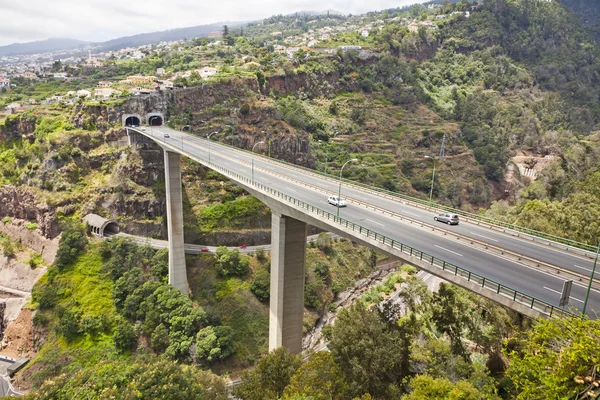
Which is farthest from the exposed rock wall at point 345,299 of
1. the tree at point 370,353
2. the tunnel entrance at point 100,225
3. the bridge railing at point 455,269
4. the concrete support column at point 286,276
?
the tunnel entrance at point 100,225

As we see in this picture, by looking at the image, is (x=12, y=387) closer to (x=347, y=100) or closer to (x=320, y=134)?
(x=320, y=134)

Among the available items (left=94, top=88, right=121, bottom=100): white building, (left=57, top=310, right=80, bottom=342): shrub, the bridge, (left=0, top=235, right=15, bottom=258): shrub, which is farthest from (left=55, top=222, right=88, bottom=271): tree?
(left=94, top=88, right=121, bottom=100): white building

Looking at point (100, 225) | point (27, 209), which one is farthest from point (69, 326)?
point (27, 209)

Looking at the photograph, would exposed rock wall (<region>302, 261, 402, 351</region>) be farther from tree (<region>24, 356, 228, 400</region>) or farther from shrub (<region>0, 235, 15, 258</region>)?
shrub (<region>0, 235, 15, 258</region>)

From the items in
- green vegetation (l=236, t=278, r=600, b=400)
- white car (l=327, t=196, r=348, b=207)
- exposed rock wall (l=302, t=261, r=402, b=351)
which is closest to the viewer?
green vegetation (l=236, t=278, r=600, b=400)

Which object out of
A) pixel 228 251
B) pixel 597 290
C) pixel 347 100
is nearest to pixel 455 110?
pixel 347 100

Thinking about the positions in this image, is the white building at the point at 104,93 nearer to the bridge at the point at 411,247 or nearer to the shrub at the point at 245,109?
the shrub at the point at 245,109

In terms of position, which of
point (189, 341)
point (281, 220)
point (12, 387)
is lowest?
point (12, 387)
